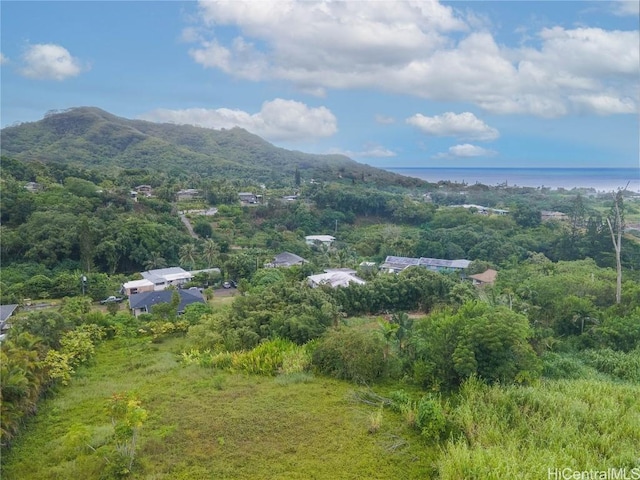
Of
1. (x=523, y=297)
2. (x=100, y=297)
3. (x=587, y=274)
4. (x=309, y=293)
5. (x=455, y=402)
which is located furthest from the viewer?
(x=100, y=297)

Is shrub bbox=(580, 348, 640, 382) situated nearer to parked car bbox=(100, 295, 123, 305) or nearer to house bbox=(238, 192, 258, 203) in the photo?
parked car bbox=(100, 295, 123, 305)

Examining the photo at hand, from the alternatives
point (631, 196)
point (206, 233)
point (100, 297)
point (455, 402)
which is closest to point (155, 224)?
point (206, 233)

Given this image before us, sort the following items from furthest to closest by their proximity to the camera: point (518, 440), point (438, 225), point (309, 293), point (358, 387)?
1. point (438, 225)
2. point (309, 293)
3. point (358, 387)
4. point (518, 440)

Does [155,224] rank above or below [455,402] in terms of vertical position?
above

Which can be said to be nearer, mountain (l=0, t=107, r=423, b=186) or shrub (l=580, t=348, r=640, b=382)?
shrub (l=580, t=348, r=640, b=382)

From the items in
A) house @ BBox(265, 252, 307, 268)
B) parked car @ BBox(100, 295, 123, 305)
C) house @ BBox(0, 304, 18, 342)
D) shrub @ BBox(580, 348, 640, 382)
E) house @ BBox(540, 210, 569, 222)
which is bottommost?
parked car @ BBox(100, 295, 123, 305)

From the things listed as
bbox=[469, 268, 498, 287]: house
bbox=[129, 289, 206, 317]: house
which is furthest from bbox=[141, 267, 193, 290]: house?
bbox=[469, 268, 498, 287]: house

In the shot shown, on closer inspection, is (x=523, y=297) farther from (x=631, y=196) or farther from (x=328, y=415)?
(x=631, y=196)

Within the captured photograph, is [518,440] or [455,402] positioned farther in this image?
[455,402]
